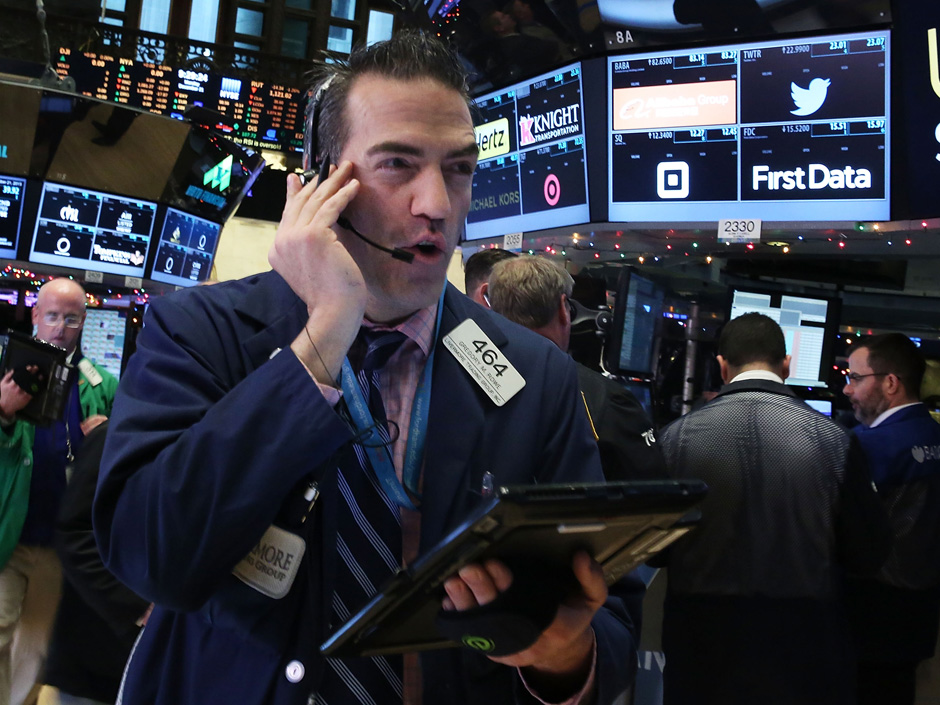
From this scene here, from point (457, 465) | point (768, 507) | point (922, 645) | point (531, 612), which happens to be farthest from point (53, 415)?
point (922, 645)

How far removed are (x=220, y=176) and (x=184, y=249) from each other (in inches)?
26.4

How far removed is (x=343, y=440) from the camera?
1.05m

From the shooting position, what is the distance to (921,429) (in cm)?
360

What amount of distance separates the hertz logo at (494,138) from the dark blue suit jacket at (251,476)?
3.32m

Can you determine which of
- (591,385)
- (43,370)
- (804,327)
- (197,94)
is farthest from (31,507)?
(197,94)

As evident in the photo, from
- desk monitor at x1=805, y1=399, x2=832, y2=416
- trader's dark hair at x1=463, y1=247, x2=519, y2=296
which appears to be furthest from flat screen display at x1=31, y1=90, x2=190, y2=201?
desk monitor at x1=805, y1=399, x2=832, y2=416

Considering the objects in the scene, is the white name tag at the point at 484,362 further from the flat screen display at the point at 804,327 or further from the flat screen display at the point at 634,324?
the flat screen display at the point at 804,327

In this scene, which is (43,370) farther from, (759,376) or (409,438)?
(409,438)

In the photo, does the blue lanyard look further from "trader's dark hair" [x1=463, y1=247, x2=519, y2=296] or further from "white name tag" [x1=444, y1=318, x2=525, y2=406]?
"trader's dark hair" [x1=463, y1=247, x2=519, y2=296]

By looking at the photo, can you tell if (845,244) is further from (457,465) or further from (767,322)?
(457,465)

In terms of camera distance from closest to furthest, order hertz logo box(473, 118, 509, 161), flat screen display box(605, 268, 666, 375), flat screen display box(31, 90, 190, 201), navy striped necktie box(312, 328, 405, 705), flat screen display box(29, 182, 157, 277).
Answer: navy striped necktie box(312, 328, 405, 705) → flat screen display box(605, 268, 666, 375) → hertz logo box(473, 118, 509, 161) → flat screen display box(31, 90, 190, 201) → flat screen display box(29, 182, 157, 277)

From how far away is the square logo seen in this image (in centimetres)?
383

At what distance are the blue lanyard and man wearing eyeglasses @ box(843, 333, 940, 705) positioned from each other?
9.25 ft

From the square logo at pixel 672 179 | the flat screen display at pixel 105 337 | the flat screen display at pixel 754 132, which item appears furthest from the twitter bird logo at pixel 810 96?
the flat screen display at pixel 105 337
